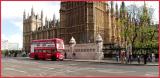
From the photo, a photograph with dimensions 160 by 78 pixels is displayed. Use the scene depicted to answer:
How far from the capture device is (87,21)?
266 ft

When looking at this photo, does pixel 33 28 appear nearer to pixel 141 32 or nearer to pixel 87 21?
pixel 87 21

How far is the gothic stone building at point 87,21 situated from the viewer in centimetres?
8100

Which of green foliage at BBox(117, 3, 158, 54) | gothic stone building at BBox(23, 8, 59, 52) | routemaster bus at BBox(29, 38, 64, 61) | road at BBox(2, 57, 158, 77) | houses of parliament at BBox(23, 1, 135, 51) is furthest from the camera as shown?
gothic stone building at BBox(23, 8, 59, 52)

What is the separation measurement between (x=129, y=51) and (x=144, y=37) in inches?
421

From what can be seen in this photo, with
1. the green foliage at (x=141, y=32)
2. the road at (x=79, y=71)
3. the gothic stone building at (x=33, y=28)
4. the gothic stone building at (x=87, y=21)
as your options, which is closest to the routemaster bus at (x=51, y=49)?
the green foliage at (x=141, y=32)

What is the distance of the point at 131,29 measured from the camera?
48.8 metres

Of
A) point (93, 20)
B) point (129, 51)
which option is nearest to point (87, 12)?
point (93, 20)

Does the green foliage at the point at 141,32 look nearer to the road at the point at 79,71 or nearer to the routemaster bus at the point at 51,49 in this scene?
the routemaster bus at the point at 51,49

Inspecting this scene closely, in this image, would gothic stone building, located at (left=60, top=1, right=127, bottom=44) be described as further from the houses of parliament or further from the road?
the road

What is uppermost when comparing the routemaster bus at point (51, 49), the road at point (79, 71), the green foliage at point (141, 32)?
the green foliage at point (141, 32)

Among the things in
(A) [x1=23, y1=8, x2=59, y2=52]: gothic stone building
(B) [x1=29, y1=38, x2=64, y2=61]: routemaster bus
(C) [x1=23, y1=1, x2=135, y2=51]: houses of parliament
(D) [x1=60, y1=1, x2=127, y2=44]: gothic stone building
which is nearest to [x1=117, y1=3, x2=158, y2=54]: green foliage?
(B) [x1=29, y1=38, x2=64, y2=61]: routemaster bus

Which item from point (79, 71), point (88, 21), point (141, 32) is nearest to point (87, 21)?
point (88, 21)

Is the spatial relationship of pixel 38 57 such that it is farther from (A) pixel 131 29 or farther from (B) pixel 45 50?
(A) pixel 131 29

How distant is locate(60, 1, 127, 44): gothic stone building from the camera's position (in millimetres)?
81000
